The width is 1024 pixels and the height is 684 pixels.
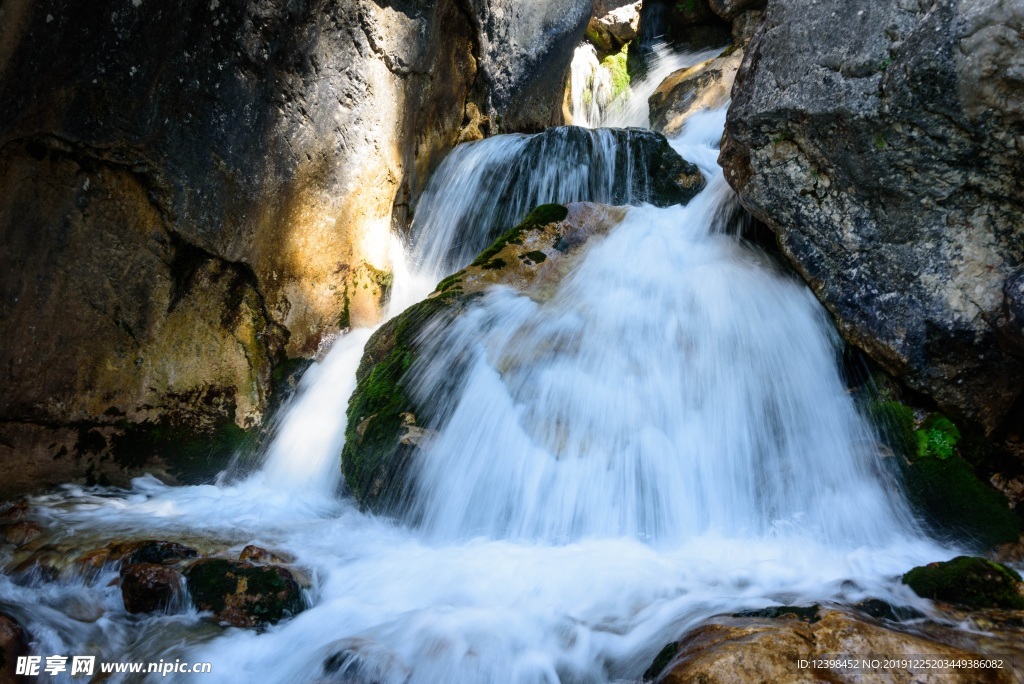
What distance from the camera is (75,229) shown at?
461cm

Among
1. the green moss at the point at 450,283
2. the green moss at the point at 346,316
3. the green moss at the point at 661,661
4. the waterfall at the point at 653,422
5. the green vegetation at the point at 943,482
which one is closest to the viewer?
the green moss at the point at 661,661

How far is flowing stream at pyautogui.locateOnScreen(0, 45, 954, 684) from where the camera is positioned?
3.10 meters

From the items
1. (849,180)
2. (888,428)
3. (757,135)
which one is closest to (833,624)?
(888,428)

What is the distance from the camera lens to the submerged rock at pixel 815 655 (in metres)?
2.26

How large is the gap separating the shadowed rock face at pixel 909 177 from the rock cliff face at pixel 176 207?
307 cm

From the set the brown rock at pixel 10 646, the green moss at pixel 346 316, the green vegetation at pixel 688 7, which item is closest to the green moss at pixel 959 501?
the green moss at pixel 346 316

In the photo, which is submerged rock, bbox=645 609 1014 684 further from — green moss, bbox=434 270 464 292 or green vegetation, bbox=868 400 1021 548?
green moss, bbox=434 270 464 292

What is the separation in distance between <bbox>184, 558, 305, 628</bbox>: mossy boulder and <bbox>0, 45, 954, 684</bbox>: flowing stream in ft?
0.35

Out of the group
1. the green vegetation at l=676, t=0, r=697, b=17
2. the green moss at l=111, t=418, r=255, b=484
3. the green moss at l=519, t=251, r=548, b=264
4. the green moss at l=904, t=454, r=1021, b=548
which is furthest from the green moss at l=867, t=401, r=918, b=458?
the green vegetation at l=676, t=0, r=697, b=17

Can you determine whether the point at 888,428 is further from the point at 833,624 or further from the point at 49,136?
the point at 49,136

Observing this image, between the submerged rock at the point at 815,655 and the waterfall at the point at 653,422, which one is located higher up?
the waterfall at the point at 653,422

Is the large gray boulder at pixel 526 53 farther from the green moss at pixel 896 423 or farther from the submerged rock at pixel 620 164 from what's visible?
the green moss at pixel 896 423

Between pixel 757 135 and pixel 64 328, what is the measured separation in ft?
14.8

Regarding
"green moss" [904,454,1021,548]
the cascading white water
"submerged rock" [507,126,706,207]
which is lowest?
"green moss" [904,454,1021,548]
